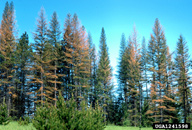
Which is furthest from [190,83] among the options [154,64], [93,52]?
[93,52]

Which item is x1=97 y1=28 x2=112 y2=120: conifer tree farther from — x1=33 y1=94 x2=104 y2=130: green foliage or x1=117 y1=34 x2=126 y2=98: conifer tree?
x1=33 y1=94 x2=104 y2=130: green foliage

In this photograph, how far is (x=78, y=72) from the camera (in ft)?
83.1

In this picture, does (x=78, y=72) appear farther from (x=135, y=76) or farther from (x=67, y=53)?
(x=135, y=76)

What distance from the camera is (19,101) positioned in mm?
28672

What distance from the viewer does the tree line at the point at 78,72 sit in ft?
77.6

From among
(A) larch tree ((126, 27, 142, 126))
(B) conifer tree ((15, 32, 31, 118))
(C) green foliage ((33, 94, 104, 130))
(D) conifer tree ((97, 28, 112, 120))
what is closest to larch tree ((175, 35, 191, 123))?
(A) larch tree ((126, 27, 142, 126))

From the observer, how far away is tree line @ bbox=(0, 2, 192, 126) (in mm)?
23656

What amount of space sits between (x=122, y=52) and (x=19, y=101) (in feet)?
69.4

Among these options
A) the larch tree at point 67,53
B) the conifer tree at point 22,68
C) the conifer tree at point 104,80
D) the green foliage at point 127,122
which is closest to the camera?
the larch tree at point 67,53

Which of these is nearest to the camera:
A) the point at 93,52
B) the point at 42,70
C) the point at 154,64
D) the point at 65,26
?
the point at 42,70

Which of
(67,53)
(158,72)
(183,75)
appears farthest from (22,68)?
(183,75)

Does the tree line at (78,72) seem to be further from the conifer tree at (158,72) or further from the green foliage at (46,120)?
the green foliage at (46,120)

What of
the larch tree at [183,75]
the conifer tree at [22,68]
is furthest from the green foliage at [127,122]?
the conifer tree at [22,68]

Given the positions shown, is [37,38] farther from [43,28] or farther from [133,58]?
[133,58]
